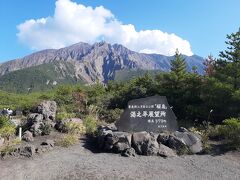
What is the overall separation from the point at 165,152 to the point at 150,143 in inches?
26.4

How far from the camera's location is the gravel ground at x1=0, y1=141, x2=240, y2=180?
37.2 feet

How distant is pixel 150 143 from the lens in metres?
14.0

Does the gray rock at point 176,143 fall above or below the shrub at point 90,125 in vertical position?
below

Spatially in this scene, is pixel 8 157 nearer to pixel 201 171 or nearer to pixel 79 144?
pixel 79 144

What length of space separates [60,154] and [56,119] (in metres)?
5.44

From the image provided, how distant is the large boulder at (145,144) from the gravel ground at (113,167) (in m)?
0.42

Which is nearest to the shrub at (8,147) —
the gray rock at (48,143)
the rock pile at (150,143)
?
the gray rock at (48,143)

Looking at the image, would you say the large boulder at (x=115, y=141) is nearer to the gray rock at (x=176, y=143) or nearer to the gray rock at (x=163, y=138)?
the gray rock at (x=163, y=138)

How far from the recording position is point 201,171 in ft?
39.6

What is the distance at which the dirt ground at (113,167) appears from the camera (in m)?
11.3

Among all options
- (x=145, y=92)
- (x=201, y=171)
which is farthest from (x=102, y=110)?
(x=201, y=171)

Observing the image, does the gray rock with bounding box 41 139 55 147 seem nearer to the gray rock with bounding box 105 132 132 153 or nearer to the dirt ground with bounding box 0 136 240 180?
the dirt ground with bounding box 0 136 240 180

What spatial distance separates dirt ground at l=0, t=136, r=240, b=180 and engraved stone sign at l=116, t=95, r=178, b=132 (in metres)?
2.94

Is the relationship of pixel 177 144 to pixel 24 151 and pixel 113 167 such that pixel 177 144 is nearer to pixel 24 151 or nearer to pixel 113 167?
pixel 113 167
